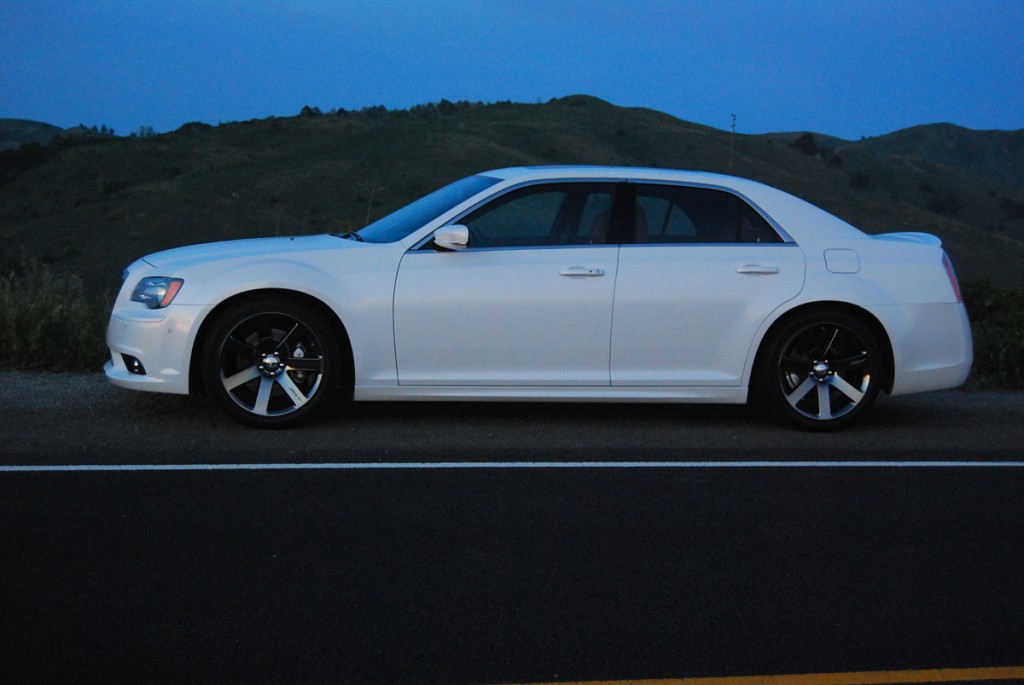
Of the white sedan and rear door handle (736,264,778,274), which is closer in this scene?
the white sedan

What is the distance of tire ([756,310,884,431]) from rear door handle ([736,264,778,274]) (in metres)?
0.35

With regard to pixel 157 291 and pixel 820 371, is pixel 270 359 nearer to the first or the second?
pixel 157 291

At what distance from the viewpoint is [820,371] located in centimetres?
845

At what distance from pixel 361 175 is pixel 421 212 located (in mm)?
48881

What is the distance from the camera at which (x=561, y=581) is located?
5109 mm

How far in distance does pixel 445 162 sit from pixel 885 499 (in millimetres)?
51575

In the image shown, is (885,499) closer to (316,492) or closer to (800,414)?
(800,414)

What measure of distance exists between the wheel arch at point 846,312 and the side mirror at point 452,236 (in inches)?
80.2

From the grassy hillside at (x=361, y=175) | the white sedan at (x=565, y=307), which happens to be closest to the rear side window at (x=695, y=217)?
the white sedan at (x=565, y=307)

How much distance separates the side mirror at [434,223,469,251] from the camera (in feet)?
26.2

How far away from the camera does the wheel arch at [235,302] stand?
802cm

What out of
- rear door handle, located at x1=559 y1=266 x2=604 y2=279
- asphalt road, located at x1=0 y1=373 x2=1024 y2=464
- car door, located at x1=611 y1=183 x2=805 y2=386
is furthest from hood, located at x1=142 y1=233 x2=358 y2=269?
car door, located at x1=611 y1=183 x2=805 y2=386

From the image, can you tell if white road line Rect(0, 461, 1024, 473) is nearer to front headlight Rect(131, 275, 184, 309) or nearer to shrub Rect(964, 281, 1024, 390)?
front headlight Rect(131, 275, 184, 309)

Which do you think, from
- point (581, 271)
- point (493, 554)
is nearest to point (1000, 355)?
point (581, 271)
